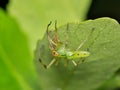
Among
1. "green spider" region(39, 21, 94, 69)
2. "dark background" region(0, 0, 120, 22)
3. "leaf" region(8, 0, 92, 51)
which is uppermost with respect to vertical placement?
"green spider" region(39, 21, 94, 69)

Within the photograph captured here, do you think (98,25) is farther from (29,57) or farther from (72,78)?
(29,57)

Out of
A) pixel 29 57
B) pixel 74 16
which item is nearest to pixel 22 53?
pixel 29 57

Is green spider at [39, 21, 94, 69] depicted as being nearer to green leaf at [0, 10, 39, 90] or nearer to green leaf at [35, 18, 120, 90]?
green leaf at [35, 18, 120, 90]

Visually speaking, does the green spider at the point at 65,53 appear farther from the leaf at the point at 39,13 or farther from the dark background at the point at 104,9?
the dark background at the point at 104,9

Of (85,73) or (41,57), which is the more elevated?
(41,57)

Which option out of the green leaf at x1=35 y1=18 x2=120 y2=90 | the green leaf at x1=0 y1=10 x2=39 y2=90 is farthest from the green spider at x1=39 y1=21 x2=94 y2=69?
the green leaf at x1=0 y1=10 x2=39 y2=90

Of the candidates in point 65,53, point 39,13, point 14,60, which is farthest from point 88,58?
point 39,13

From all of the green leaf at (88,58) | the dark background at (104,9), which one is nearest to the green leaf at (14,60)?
the green leaf at (88,58)
